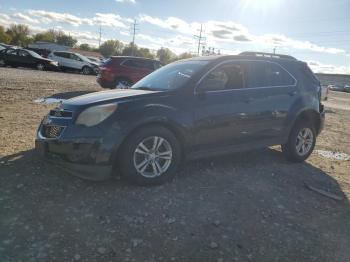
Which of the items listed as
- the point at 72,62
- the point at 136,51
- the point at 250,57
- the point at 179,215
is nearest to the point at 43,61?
the point at 72,62

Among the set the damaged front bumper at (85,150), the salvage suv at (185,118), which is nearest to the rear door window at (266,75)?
the salvage suv at (185,118)

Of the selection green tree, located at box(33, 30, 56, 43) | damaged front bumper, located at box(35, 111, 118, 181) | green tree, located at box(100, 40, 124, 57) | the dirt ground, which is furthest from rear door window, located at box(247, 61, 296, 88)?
green tree, located at box(100, 40, 124, 57)

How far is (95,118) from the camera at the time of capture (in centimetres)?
448

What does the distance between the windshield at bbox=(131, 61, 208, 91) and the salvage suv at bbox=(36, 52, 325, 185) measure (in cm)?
2

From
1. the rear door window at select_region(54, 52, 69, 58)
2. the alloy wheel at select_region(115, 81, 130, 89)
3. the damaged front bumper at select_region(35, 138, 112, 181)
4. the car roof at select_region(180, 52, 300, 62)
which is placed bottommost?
the damaged front bumper at select_region(35, 138, 112, 181)

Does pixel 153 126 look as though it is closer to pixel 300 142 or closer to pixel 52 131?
pixel 52 131

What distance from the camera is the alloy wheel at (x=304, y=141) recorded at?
21.3ft

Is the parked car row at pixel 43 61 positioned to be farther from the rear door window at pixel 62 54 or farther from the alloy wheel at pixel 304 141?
the alloy wheel at pixel 304 141

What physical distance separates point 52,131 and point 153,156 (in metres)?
1.28

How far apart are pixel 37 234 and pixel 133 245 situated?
0.90m

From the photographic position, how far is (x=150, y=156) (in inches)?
187

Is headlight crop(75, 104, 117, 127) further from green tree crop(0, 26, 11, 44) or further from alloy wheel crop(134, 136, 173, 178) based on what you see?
green tree crop(0, 26, 11, 44)

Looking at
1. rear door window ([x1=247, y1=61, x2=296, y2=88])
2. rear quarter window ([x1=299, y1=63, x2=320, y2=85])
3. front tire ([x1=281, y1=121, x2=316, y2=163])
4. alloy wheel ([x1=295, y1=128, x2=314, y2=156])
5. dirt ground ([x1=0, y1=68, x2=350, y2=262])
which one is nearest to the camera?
dirt ground ([x1=0, y1=68, x2=350, y2=262])

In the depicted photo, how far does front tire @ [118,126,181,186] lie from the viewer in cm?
Result: 456
